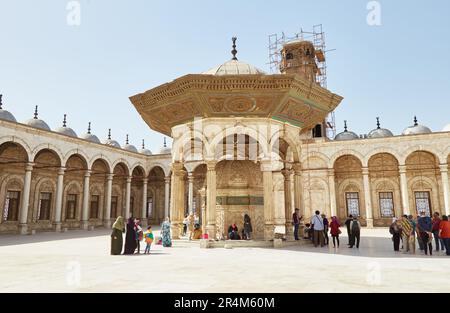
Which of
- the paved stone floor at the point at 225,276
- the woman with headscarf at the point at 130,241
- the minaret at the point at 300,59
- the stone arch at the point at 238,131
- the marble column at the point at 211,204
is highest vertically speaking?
the minaret at the point at 300,59

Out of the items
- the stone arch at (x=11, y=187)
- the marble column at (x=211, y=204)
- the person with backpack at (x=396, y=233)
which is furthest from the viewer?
the stone arch at (x=11, y=187)

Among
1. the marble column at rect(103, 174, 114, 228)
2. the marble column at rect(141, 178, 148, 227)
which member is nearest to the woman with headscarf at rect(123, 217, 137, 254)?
the marble column at rect(103, 174, 114, 228)

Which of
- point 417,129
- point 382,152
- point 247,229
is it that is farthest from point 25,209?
point 417,129

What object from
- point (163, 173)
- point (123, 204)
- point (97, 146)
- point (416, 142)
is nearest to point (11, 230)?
point (97, 146)

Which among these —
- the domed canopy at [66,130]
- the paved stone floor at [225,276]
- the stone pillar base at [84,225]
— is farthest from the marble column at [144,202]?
the paved stone floor at [225,276]

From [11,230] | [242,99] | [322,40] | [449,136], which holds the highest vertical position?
[322,40]

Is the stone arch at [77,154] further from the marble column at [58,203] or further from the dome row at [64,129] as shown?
the dome row at [64,129]

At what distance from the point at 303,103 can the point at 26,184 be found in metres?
16.4

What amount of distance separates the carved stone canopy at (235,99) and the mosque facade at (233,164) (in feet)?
0.12

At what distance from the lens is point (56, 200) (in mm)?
20078

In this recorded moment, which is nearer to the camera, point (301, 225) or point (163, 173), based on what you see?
point (301, 225)

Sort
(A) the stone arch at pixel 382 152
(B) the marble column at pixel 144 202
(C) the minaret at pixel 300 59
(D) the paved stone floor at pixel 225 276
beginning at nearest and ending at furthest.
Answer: (D) the paved stone floor at pixel 225 276
(A) the stone arch at pixel 382 152
(B) the marble column at pixel 144 202
(C) the minaret at pixel 300 59

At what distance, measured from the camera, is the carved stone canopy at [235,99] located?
28.1ft

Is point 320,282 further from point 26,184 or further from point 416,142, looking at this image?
point 416,142
